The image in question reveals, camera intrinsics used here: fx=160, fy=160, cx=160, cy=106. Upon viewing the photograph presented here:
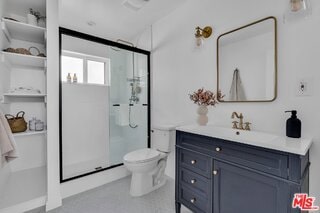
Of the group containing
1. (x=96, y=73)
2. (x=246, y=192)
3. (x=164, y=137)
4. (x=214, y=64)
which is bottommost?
(x=246, y=192)

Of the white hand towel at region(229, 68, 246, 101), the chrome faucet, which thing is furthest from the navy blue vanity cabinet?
the white hand towel at region(229, 68, 246, 101)

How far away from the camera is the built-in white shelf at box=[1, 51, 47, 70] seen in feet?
5.52

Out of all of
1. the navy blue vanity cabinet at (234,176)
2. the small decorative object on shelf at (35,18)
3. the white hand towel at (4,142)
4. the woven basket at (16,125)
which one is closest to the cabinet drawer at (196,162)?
the navy blue vanity cabinet at (234,176)

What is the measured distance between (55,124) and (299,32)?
2.41 meters

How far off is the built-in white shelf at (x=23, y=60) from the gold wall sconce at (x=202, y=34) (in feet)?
5.72

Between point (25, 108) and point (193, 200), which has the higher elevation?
point (25, 108)

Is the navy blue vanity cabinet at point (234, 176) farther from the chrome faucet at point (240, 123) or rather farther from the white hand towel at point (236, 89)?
the white hand towel at point (236, 89)

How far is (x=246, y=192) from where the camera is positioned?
1.10 m

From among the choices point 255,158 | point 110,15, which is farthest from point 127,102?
point 255,158

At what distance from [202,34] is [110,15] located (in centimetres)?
144

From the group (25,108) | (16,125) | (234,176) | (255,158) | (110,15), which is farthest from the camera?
(110,15)

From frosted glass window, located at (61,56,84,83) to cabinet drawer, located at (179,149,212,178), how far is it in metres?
2.29

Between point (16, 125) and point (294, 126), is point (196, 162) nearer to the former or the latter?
point (294, 126)

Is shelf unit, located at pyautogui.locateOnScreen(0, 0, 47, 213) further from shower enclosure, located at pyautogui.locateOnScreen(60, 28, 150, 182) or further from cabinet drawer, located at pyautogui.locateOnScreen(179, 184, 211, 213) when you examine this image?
cabinet drawer, located at pyautogui.locateOnScreen(179, 184, 211, 213)
